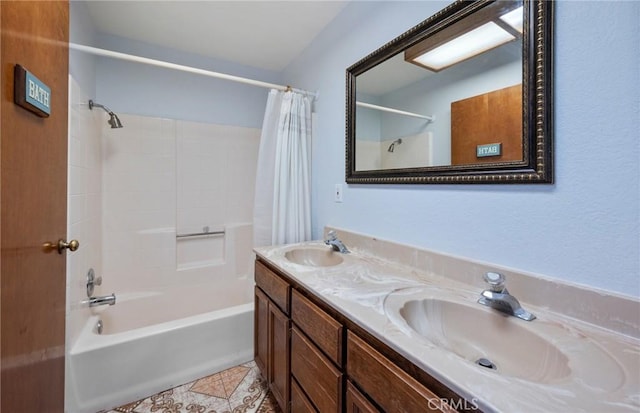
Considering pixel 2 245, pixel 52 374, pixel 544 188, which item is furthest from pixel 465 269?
pixel 52 374

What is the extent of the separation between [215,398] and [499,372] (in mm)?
1466

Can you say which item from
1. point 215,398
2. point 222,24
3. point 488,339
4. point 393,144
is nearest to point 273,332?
point 215,398

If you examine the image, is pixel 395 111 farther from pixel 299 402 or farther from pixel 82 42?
pixel 82 42

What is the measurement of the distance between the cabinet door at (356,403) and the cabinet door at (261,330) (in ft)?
2.40

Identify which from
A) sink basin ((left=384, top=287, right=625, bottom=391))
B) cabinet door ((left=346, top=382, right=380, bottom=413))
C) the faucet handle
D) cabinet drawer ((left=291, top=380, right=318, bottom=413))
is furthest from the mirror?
cabinet drawer ((left=291, top=380, right=318, bottom=413))

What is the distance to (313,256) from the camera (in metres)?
1.65

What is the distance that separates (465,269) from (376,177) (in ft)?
2.07

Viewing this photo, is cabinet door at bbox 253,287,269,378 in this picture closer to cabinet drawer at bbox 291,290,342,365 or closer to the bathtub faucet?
cabinet drawer at bbox 291,290,342,365

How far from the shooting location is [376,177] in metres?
1.46

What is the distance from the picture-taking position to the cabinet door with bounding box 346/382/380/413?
73 cm

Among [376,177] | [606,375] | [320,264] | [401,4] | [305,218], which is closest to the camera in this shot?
[606,375]

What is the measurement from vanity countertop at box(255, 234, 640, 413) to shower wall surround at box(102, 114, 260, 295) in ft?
5.13

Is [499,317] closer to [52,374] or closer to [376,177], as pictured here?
[376,177]

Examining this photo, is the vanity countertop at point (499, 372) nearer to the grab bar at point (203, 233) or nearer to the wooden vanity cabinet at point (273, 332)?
the wooden vanity cabinet at point (273, 332)
